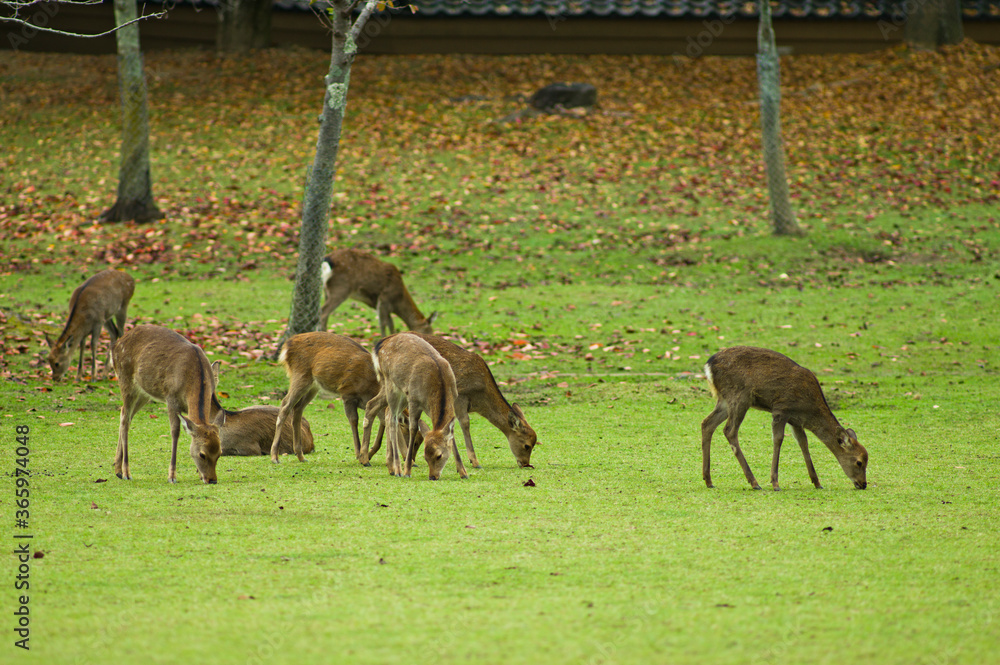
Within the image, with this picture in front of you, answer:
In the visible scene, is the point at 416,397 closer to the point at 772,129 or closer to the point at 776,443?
the point at 776,443

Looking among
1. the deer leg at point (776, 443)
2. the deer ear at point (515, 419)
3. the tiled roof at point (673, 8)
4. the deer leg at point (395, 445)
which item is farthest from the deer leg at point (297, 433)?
the tiled roof at point (673, 8)

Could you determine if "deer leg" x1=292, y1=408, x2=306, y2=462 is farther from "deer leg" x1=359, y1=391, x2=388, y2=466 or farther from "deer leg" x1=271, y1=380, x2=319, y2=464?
"deer leg" x1=359, y1=391, x2=388, y2=466

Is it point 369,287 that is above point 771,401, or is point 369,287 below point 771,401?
below

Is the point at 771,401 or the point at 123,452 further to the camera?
the point at 771,401

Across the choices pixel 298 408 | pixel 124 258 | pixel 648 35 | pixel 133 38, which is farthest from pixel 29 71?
pixel 298 408

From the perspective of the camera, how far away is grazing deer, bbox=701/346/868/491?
795cm

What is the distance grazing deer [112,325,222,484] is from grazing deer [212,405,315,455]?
39.6 inches

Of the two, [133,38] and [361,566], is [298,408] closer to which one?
[361,566]

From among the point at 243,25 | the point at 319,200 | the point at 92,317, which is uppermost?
the point at 243,25

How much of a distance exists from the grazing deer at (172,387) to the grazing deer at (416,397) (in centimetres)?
137

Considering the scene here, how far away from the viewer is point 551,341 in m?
14.6

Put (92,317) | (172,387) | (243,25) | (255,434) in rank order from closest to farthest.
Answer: (172,387), (255,434), (92,317), (243,25)

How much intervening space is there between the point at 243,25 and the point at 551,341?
2001cm

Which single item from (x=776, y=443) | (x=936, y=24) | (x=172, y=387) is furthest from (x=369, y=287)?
(x=936, y=24)
